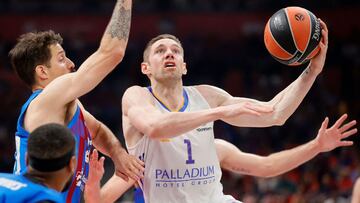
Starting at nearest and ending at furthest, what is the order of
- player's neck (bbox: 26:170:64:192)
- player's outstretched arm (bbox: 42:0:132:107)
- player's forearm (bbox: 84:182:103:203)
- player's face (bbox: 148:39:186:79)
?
player's neck (bbox: 26:170:64:192)
player's outstretched arm (bbox: 42:0:132:107)
player's forearm (bbox: 84:182:103:203)
player's face (bbox: 148:39:186:79)

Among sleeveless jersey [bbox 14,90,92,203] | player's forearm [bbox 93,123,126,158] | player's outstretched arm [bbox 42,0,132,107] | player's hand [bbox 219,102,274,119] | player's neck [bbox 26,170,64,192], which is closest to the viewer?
player's neck [bbox 26,170,64,192]

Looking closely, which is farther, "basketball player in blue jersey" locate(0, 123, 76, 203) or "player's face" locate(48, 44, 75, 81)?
"player's face" locate(48, 44, 75, 81)

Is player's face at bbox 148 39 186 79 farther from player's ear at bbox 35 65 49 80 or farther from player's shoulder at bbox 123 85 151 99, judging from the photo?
player's ear at bbox 35 65 49 80

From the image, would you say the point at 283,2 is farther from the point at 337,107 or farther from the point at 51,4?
the point at 51,4

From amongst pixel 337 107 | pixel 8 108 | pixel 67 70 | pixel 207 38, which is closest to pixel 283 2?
pixel 207 38

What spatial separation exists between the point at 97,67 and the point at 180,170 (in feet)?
3.94

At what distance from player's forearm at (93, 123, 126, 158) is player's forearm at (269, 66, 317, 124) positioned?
4.57 ft

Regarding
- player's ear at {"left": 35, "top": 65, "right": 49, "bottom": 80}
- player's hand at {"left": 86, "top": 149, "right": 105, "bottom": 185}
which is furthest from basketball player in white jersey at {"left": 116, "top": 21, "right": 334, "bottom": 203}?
player's ear at {"left": 35, "top": 65, "right": 49, "bottom": 80}

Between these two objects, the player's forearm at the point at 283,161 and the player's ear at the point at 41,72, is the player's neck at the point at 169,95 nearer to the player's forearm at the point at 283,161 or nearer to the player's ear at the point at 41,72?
the player's ear at the point at 41,72

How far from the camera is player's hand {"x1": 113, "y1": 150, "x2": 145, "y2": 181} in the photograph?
507cm

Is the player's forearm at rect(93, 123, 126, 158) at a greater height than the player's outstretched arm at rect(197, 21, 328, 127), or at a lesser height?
lesser

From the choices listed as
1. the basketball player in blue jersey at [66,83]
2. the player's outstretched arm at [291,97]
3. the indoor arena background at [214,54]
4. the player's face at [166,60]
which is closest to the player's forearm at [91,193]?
the basketball player in blue jersey at [66,83]

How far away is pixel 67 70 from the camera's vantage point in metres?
5.00

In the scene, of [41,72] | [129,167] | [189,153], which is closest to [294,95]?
[189,153]
